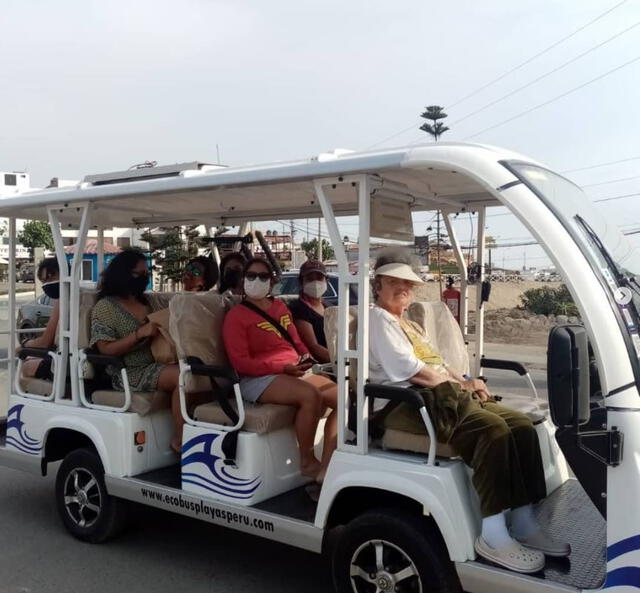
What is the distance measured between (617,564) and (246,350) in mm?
2447

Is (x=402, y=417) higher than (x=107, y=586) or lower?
higher

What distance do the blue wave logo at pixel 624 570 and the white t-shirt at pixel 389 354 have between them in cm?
125

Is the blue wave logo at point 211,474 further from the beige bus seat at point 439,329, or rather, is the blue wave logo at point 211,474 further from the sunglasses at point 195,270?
the sunglasses at point 195,270

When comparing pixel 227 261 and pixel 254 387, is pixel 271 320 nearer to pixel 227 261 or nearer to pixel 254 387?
pixel 254 387

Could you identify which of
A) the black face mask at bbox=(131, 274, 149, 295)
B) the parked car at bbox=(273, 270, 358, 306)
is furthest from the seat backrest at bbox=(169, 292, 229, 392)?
the parked car at bbox=(273, 270, 358, 306)

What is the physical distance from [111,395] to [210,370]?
0.97 meters

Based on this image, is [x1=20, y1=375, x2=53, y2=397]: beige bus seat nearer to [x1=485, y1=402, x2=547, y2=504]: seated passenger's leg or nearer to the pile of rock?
[x1=485, y1=402, x2=547, y2=504]: seated passenger's leg

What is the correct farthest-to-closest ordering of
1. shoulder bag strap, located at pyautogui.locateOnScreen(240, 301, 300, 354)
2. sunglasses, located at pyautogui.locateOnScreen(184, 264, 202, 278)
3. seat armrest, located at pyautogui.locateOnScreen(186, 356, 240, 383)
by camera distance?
sunglasses, located at pyautogui.locateOnScreen(184, 264, 202, 278), shoulder bag strap, located at pyautogui.locateOnScreen(240, 301, 300, 354), seat armrest, located at pyautogui.locateOnScreen(186, 356, 240, 383)

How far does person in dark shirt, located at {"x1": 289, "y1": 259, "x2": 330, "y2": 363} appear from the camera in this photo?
5309 mm

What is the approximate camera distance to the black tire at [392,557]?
314 centimetres

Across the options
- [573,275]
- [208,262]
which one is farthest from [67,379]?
[573,275]

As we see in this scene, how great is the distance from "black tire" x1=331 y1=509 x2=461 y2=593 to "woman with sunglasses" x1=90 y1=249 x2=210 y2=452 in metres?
1.65

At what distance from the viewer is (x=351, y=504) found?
3557 mm

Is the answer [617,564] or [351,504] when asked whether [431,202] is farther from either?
[617,564]
